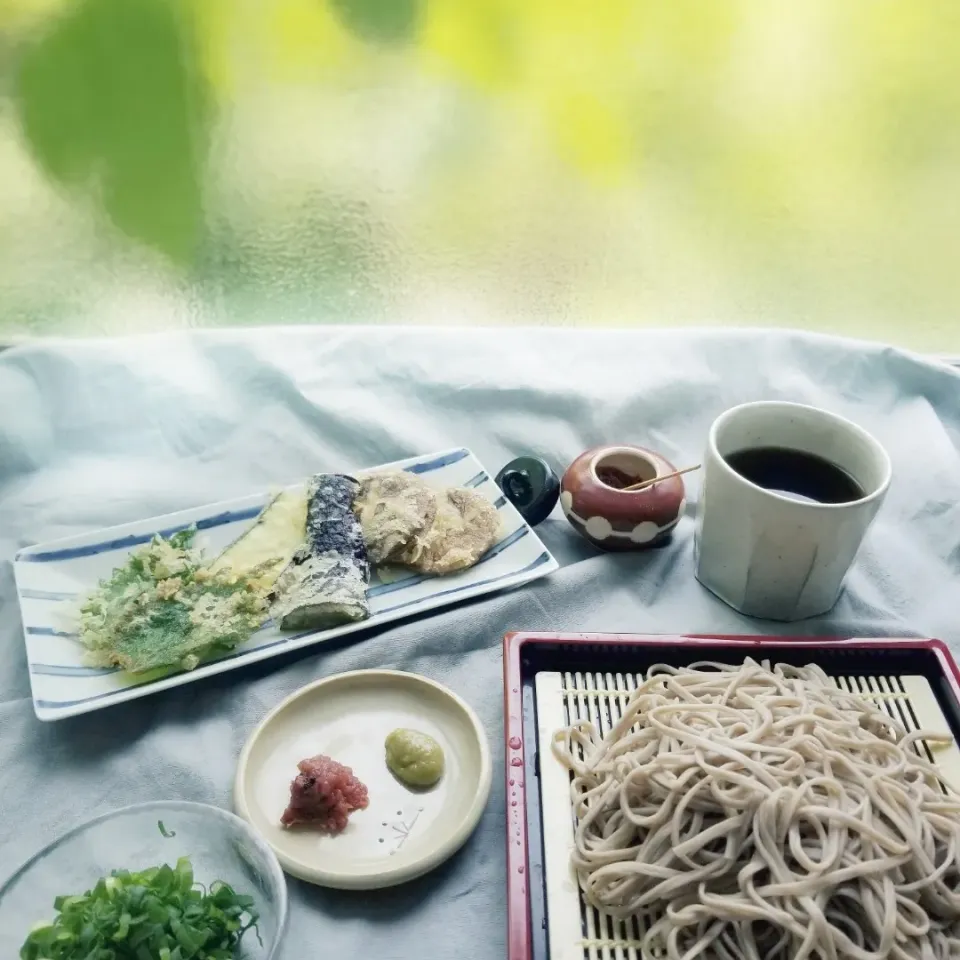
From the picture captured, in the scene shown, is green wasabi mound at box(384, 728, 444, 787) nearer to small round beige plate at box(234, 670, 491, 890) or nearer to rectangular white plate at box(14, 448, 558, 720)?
small round beige plate at box(234, 670, 491, 890)

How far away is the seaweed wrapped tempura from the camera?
1129mm

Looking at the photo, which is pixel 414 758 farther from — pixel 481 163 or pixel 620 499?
pixel 481 163

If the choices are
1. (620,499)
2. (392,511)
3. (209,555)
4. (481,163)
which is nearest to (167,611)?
(209,555)

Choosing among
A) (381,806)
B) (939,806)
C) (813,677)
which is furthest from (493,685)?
(939,806)

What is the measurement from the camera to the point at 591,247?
5.21 feet

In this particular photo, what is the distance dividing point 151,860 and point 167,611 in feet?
1.13

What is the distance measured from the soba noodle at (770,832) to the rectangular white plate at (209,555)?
317mm

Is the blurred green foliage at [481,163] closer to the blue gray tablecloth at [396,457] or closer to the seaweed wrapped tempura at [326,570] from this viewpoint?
the blue gray tablecloth at [396,457]

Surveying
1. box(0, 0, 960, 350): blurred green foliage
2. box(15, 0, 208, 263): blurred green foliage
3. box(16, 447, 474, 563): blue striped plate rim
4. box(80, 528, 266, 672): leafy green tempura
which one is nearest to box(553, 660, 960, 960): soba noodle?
box(80, 528, 266, 672): leafy green tempura

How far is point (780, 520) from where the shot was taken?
108 centimetres

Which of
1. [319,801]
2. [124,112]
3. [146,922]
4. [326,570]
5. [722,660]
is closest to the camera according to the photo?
[146,922]

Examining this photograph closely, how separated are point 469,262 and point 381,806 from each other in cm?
95

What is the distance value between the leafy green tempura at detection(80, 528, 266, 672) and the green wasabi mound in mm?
241

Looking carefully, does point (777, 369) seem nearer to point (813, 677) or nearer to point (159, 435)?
point (813, 677)
